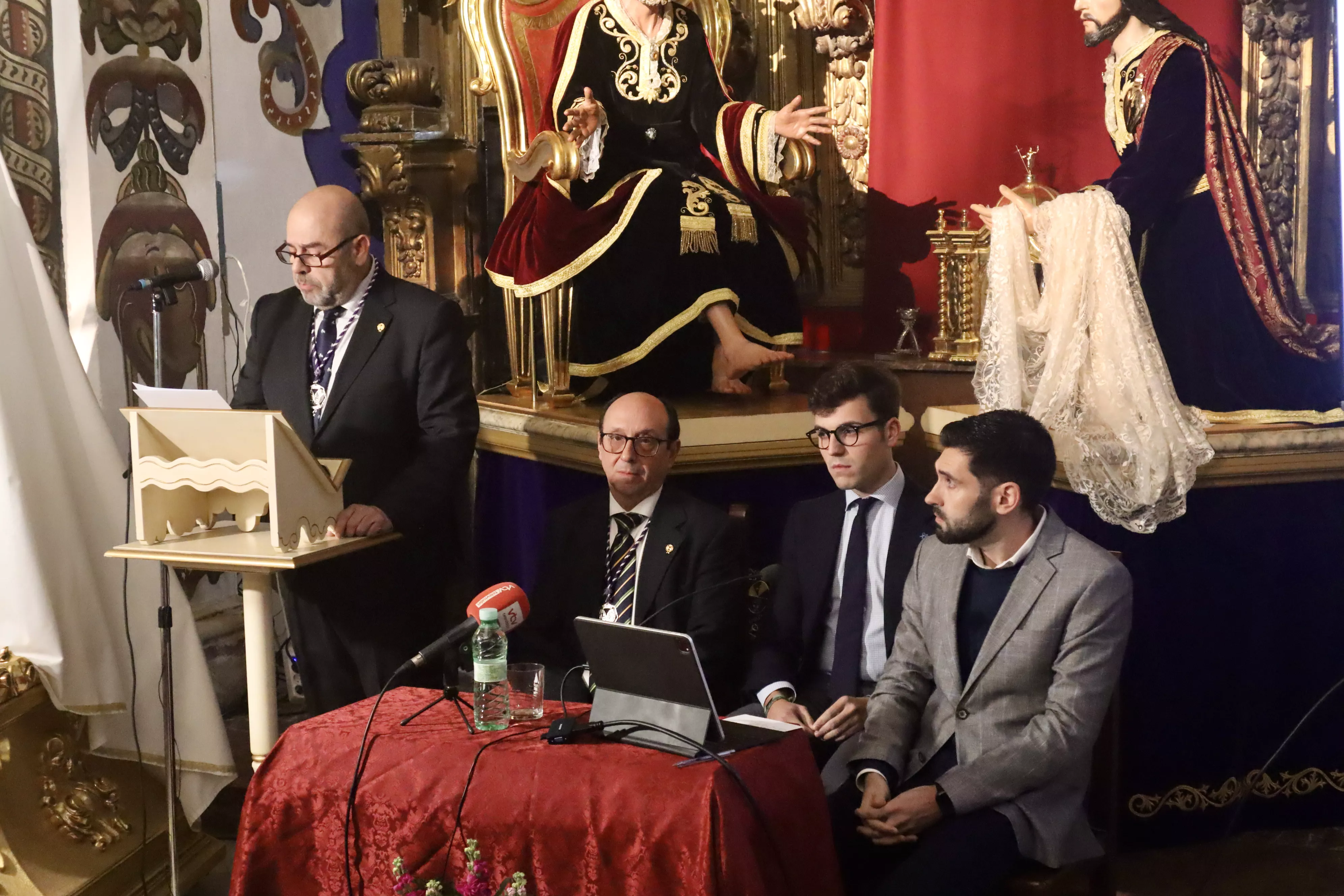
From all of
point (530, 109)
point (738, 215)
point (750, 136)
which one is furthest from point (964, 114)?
point (530, 109)

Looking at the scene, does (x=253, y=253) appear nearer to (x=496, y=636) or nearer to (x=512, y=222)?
(x=512, y=222)

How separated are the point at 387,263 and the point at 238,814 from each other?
7.23 feet

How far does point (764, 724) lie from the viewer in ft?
8.16

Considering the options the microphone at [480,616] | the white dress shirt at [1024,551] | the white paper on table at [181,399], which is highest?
the white paper on table at [181,399]

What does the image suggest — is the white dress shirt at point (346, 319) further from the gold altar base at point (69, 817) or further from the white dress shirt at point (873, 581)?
the white dress shirt at point (873, 581)

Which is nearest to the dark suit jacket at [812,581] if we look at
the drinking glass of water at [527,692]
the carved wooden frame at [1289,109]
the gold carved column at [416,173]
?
the drinking glass of water at [527,692]

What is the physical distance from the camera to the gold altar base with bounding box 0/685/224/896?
3170 millimetres

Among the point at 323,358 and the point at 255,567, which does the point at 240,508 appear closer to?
the point at 255,567

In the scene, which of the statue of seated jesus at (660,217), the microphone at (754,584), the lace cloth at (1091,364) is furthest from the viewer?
the statue of seated jesus at (660,217)

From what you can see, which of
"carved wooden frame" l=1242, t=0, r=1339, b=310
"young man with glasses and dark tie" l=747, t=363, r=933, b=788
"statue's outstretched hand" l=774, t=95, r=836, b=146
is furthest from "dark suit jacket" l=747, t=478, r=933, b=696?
"carved wooden frame" l=1242, t=0, r=1339, b=310

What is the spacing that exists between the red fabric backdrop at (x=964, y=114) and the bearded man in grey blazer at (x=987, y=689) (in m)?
2.54

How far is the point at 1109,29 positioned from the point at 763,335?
1489 millimetres

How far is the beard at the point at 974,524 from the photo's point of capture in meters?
2.77

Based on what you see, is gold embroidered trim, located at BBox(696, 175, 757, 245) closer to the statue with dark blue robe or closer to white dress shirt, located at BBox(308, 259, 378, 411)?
the statue with dark blue robe
